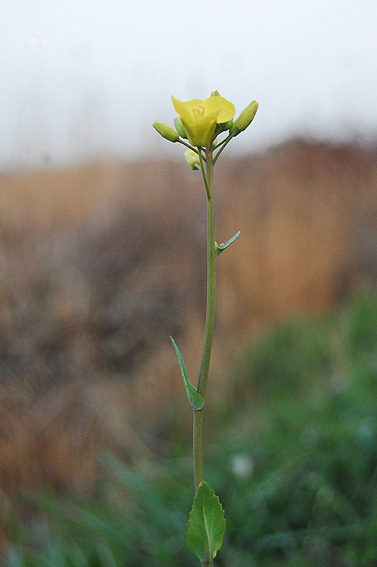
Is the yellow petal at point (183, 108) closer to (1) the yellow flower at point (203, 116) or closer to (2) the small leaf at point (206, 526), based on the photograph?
(1) the yellow flower at point (203, 116)

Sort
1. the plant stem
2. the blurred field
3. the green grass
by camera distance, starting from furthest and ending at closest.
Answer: the blurred field → the green grass → the plant stem

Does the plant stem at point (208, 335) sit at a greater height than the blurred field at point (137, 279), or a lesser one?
greater

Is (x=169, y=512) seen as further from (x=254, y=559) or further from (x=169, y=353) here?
(x=169, y=353)

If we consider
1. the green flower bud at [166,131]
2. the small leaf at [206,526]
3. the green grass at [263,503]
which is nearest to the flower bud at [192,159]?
the green flower bud at [166,131]

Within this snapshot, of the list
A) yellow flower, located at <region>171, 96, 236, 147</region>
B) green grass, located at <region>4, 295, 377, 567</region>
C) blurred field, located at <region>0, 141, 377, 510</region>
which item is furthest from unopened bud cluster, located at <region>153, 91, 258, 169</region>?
blurred field, located at <region>0, 141, 377, 510</region>

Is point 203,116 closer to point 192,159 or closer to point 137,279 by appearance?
point 192,159

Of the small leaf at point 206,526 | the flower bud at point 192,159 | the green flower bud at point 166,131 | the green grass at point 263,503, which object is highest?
the green flower bud at point 166,131

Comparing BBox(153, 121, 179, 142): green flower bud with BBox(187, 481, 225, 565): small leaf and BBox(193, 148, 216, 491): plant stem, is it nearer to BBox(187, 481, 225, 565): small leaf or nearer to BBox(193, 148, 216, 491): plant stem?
BBox(193, 148, 216, 491): plant stem
